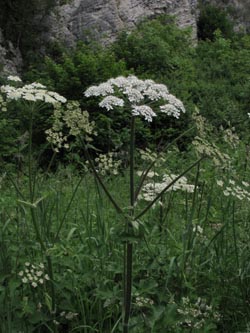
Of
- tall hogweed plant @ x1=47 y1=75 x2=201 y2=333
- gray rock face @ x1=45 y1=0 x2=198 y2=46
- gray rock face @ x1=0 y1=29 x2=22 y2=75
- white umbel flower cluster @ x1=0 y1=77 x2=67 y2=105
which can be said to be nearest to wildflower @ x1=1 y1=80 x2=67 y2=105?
white umbel flower cluster @ x1=0 y1=77 x2=67 y2=105

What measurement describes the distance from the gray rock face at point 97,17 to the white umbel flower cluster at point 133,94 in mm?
13193

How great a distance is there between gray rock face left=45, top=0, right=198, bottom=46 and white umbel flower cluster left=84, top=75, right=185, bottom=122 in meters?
13.2

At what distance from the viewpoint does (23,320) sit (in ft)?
8.57

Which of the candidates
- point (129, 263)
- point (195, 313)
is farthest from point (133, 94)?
point (195, 313)

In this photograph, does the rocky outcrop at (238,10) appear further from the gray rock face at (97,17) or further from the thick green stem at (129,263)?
the thick green stem at (129,263)

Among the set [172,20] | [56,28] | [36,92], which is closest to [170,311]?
[36,92]

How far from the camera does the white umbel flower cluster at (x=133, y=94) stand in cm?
228

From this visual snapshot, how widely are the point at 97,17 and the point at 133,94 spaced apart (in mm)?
14654

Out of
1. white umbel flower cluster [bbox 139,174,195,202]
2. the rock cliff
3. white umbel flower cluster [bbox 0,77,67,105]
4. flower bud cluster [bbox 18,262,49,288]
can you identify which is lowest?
flower bud cluster [bbox 18,262,49,288]

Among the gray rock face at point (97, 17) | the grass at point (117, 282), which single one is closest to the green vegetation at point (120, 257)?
the grass at point (117, 282)

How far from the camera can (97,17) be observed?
16.5m

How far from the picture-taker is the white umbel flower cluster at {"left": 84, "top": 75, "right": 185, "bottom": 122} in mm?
2283

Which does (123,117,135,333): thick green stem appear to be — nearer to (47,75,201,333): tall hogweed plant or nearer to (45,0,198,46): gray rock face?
(47,75,201,333): tall hogweed plant

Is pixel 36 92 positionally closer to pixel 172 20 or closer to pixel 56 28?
pixel 56 28
